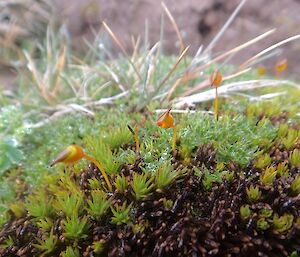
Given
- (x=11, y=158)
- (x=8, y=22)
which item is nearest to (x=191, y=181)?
(x=11, y=158)

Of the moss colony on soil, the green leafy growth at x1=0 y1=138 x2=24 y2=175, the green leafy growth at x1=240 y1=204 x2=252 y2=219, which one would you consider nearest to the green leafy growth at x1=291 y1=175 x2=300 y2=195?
the moss colony on soil

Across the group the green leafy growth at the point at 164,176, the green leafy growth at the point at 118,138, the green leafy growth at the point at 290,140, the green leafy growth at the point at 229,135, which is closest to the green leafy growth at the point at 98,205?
the green leafy growth at the point at 164,176

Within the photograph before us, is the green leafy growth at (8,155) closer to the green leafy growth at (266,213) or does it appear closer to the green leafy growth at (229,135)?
the green leafy growth at (229,135)

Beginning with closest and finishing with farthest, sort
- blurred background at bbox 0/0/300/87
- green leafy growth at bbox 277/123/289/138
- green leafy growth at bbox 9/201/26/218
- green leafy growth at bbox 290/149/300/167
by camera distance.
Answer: green leafy growth at bbox 290/149/300/167, green leafy growth at bbox 9/201/26/218, green leafy growth at bbox 277/123/289/138, blurred background at bbox 0/0/300/87

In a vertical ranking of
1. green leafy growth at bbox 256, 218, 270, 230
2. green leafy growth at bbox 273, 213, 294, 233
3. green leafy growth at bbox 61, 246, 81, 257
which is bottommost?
green leafy growth at bbox 273, 213, 294, 233

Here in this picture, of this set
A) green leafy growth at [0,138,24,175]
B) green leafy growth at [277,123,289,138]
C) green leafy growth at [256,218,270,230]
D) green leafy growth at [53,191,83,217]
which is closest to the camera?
green leafy growth at [256,218,270,230]

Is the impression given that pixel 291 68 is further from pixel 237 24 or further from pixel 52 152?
pixel 52 152

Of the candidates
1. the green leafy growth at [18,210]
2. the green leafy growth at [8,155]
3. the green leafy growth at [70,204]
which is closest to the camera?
the green leafy growth at [70,204]

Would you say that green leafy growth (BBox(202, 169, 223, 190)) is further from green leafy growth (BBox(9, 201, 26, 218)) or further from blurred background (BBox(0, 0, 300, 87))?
blurred background (BBox(0, 0, 300, 87))
